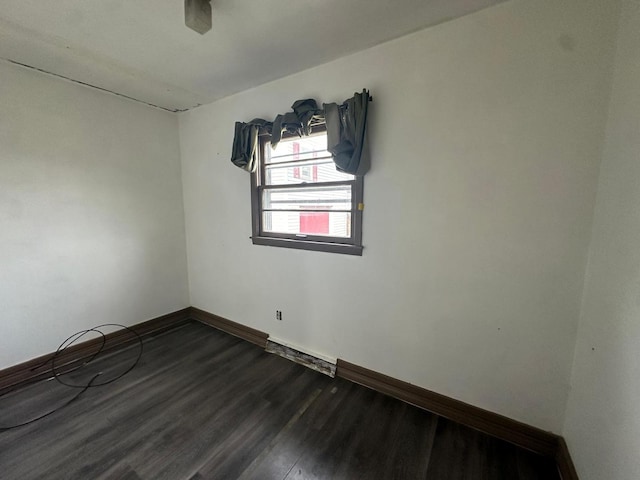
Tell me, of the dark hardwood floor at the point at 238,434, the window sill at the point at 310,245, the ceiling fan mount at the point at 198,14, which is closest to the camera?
the ceiling fan mount at the point at 198,14

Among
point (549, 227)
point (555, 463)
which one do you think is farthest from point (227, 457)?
point (549, 227)

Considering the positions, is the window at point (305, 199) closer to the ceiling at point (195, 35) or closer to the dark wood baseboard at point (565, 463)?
the ceiling at point (195, 35)

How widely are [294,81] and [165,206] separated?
2015mm

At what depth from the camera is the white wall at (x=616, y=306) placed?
0.94 metres

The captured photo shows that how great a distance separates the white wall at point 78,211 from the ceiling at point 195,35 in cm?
32

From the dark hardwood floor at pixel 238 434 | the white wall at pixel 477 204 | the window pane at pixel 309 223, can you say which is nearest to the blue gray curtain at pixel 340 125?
the white wall at pixel 477 204

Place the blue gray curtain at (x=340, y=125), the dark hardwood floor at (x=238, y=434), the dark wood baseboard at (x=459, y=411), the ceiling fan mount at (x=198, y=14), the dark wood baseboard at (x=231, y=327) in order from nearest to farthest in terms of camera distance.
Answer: the ceiling fan mount at (x=198, y=14), the dark hardwood floor at (x=238, y=434), the dark wood baseboard at (x=459, y=411), the blue gray curtain at (x=340, y=125), the dark wood baseboard at (x=231, y=327)

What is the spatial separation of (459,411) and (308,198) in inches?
74.6

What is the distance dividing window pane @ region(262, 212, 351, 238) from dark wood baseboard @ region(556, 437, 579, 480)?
67.3 inches

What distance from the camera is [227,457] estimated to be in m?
1.43

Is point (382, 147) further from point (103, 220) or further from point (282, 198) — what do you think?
point (103, 220)

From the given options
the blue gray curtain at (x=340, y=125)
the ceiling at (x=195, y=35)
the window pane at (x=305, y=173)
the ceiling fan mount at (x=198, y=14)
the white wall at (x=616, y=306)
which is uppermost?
the ceiling at (x=195, y=35)

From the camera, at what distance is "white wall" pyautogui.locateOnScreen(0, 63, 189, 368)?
1988mm

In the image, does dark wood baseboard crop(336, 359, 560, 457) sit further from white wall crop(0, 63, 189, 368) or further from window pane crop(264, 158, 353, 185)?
white wall crop(0, 63, 189, 368)
